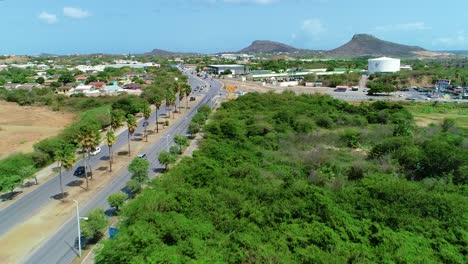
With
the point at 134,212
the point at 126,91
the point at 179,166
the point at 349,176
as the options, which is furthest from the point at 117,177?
the point at 126,91

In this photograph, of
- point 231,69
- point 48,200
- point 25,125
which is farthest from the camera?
point 231,69

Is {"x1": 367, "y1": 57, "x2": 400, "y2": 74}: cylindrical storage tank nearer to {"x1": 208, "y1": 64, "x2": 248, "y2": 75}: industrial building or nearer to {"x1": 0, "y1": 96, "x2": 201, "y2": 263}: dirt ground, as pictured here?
{"x1": 208, "y1": 64, "x2": 248, "y2": 75}: industrial building

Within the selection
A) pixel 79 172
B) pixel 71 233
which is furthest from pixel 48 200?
pixel 71 233

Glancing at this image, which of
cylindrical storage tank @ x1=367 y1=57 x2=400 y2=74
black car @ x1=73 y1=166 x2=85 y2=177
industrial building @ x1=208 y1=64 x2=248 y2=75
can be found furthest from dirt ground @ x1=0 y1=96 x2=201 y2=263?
cylindrical storage tank @ x1=367 y1=57 x2=400 y2=74

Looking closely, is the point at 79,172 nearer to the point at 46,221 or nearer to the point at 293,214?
the point at 46,221

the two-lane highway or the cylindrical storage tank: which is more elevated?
the cylindrical storage tank

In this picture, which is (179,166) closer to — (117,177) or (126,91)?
(117,177)

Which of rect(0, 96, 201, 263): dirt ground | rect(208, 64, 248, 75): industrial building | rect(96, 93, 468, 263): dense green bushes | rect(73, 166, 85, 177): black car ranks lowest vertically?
rect(0, 96, 201, 263): dirt ground

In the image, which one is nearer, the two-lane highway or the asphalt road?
the two-lane highway
